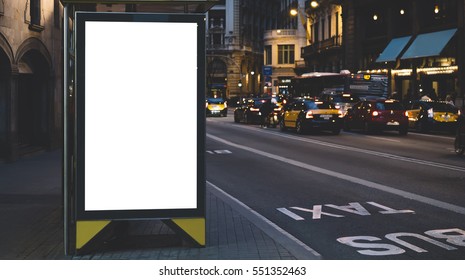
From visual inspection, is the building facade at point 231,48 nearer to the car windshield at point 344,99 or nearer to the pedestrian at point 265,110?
the pedestrian at point 265,110

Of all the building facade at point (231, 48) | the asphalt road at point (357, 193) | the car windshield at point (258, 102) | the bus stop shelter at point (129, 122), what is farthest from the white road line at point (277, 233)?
the building facade at point (231, 48)

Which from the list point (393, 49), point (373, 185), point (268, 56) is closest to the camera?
point (373, 185)

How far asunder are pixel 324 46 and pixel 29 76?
156 feet

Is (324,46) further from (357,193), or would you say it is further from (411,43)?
(357,193)

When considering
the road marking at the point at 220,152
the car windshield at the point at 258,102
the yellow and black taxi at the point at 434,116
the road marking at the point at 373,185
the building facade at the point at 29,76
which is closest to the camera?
the road marking at the point at 373,185

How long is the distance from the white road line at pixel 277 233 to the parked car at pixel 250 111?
104 feet

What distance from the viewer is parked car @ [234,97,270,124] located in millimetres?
43500

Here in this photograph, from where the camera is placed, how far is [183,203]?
7398 mm

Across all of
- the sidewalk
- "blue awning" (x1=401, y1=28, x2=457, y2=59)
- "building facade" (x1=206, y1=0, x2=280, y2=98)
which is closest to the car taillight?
"blue awning" (x1=401, y1=28, x2=457, y2=59)

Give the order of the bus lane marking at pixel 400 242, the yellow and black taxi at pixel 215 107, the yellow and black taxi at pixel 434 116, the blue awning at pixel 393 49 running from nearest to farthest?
the bus lane marking at pixel 400 242 < the yellow and black taxi at pixel 434 116 < the blue awning at pixel 393 49 < the yellow and black taxi at pixel 215 107

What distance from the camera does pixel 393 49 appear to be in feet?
158

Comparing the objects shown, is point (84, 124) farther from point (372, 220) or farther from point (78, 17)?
point (372, 220)

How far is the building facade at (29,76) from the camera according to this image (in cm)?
1848

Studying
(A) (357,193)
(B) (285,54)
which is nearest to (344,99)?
(A) (357,193)
